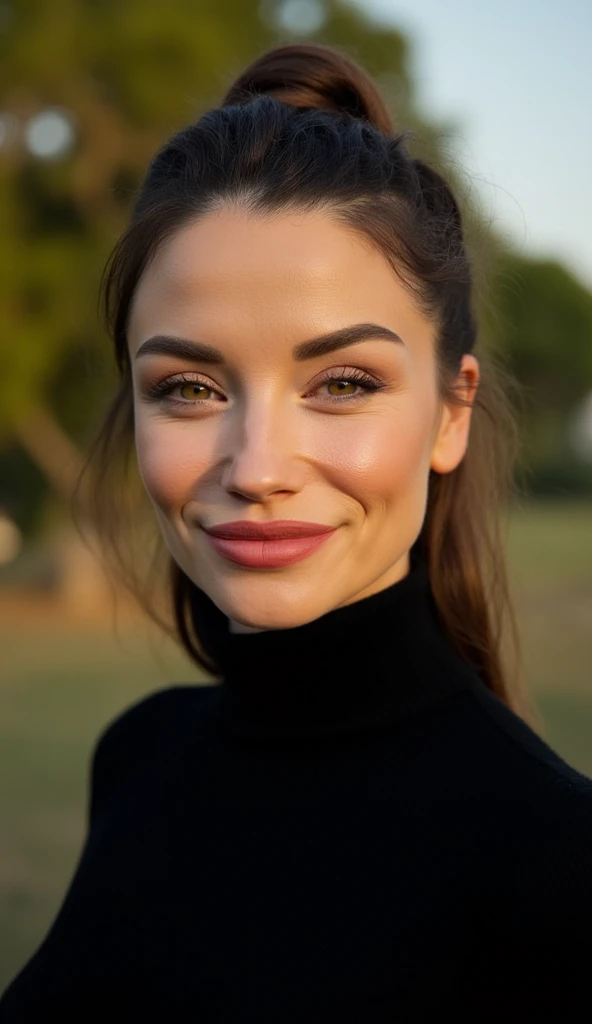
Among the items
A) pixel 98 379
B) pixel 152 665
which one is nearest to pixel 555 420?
pixel 152 665

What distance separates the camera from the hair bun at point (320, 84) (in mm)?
1874

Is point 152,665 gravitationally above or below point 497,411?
below

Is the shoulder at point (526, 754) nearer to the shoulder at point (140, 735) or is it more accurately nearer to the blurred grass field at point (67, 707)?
the shoulder at point (140, 735)

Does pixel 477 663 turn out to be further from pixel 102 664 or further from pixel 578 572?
pixel 578 572

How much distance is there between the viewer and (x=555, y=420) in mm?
47125

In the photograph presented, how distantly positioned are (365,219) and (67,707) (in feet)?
23.2

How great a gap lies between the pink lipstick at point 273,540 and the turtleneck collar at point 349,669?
0.15m

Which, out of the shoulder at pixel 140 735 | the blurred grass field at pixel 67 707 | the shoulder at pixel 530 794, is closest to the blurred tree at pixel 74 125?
the blurred grass field at pixel 67 707

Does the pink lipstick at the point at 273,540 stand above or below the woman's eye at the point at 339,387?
below

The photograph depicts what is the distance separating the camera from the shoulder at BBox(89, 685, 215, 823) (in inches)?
81.8

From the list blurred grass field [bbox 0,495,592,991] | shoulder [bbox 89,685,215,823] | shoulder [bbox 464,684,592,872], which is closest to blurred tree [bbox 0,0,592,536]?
blurred grass field [bbox 0,495,592,991]

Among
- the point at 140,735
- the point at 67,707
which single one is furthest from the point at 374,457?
the point at 67,707

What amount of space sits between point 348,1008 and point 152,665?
27.9 ft

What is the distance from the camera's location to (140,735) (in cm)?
214
